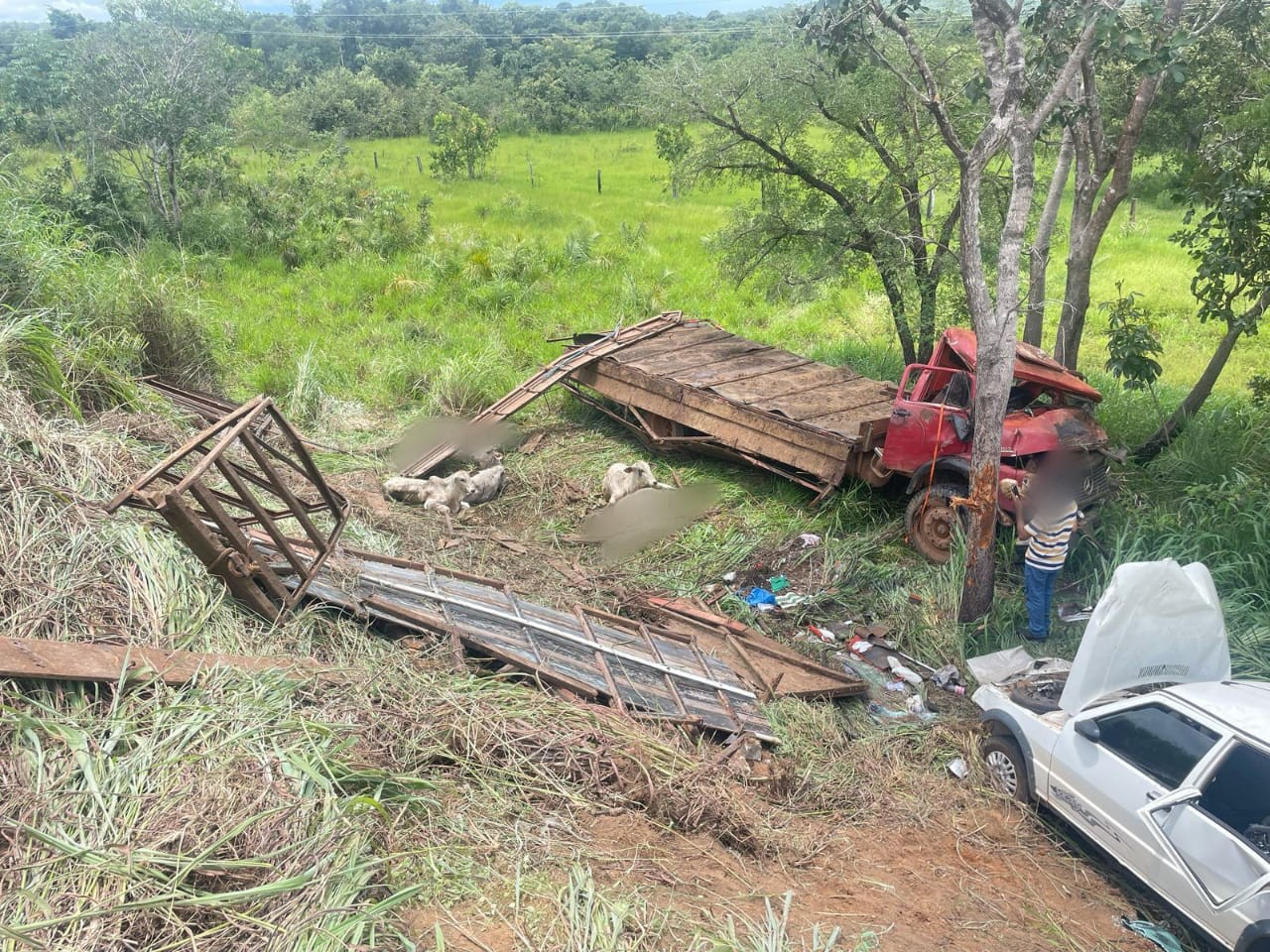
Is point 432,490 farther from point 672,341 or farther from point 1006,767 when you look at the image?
point 1006,767

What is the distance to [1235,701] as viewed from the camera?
15.5ft

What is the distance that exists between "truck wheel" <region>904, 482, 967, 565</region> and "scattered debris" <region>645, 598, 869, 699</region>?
70.3 inches

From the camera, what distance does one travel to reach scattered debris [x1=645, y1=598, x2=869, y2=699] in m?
6.44

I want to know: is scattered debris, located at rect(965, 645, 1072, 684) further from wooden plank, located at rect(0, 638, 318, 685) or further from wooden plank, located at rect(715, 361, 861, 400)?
wooden plank, located at rect(0, 638, 318, 685)

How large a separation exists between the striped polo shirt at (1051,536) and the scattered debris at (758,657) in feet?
5.30

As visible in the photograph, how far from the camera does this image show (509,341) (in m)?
14.4

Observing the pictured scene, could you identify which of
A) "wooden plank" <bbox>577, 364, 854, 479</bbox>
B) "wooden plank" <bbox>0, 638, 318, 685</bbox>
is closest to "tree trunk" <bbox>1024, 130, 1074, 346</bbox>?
"wooden plank" <bbox>577, 364, 854, 479</bbox>

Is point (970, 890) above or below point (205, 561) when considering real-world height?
below

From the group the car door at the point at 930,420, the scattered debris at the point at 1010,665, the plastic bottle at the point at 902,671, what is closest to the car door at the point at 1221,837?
the scattered debris at the point at 1010,665

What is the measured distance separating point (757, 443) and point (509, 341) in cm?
623

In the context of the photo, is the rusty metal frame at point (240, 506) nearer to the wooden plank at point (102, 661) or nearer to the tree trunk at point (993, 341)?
the wooden plank at point (102, 661)

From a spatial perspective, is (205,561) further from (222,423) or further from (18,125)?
(18,125)

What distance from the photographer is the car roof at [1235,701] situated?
4.48 metres

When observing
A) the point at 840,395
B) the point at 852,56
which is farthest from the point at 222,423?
the point at 840,395
